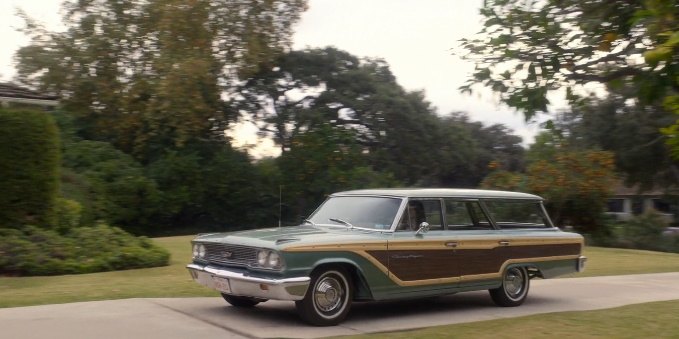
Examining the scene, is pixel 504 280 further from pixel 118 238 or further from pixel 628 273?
pixel 118 238

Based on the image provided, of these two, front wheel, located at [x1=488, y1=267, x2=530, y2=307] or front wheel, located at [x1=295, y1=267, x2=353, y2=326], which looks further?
front wheel, located at [x1=488, y1=267, x2=530, y2=307]

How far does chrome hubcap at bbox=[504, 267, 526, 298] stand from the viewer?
423 inches

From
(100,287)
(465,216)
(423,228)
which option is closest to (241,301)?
(423,228)

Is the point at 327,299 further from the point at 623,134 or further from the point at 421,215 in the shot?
the point at 623,134

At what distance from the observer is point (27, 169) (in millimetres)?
15344

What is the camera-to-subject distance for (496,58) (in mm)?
9469

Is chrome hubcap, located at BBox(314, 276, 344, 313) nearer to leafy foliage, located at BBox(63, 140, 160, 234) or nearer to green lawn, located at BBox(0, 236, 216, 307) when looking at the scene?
green lawn, located at BBox(0, 236, 216, 307)

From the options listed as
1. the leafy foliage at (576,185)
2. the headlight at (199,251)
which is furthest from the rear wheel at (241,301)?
the leafy foliage at (576,185)

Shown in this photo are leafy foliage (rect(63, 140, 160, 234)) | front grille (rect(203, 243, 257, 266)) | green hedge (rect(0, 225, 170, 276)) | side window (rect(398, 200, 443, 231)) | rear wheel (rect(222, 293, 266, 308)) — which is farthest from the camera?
leafy foliage (rect(63, 140, 160, 234))

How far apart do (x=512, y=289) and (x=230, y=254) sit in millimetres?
4154

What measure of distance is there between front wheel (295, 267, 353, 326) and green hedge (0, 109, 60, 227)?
8.68 m

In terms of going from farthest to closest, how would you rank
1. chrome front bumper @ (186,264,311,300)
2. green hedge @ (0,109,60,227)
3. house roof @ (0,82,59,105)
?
house roof @ (0,82,59,105) → green hedge @ (0,109,60,227) → chrome front bumper @ (186,264,311,300)

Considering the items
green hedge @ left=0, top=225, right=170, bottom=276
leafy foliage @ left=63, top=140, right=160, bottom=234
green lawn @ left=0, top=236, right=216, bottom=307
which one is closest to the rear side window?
green lawn @ left=0, top=236, right=216, bottom=307

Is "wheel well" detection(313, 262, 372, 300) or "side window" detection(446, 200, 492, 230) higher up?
"side window" detection(446, 200, 492, 230)
